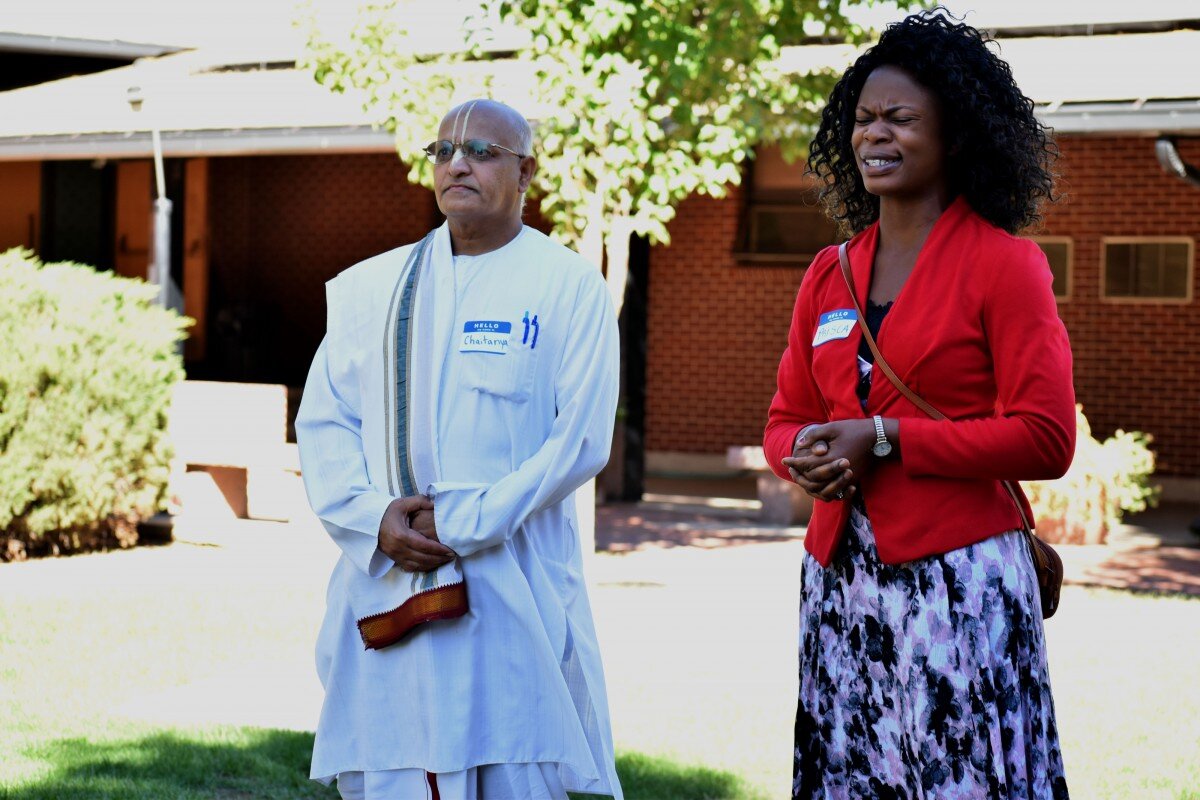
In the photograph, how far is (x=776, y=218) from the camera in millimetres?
15891

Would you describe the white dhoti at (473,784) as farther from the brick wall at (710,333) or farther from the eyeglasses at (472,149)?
the brick wall at (710,333)

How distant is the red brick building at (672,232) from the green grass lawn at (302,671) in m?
4.42

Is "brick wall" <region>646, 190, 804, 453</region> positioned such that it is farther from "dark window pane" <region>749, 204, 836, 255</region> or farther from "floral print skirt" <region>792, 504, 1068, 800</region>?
"floral print skirt" <region>792, 504, 1068, 800</region>

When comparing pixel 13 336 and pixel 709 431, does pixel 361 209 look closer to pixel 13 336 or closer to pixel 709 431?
pixel 709 431

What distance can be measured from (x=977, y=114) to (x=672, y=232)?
A: 13456 mm

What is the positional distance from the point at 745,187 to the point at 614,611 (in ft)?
27.1

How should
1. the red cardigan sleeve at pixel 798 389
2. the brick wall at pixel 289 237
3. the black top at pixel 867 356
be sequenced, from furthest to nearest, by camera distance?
the brick wall at pixel 289 237 → the red cardigan sleeve at pixel 798 389 → the black top at pixel 867 356

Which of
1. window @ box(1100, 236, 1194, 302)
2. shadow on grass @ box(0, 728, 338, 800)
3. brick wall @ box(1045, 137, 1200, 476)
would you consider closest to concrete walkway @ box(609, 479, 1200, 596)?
brick wall @ box(1045, 137, 1200, 476)

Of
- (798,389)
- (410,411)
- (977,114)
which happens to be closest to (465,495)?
(410,411)

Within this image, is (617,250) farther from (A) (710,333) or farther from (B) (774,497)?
(A) (710,333)

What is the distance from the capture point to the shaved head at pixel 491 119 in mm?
3512

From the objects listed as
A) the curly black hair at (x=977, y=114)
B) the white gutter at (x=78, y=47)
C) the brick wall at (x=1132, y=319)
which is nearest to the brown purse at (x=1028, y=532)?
Result: the curly black hair at (x=977, y=114)

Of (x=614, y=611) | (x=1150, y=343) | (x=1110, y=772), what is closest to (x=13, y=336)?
(x=614, y=611)

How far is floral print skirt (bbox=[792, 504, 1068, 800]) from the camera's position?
271 centimetres
